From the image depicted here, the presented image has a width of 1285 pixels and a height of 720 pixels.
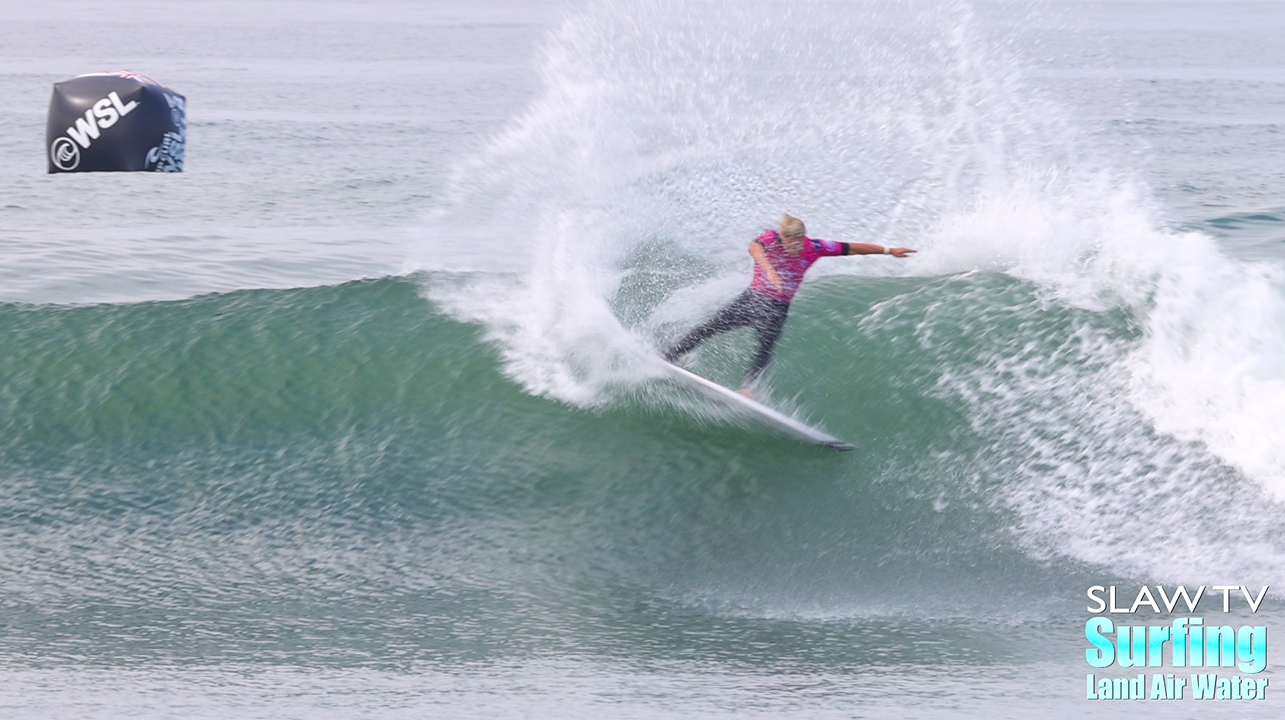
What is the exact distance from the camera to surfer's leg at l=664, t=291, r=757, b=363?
7.25 meters

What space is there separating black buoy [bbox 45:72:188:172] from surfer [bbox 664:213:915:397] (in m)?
5.88

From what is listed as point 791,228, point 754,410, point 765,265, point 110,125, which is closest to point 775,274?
point 765,265

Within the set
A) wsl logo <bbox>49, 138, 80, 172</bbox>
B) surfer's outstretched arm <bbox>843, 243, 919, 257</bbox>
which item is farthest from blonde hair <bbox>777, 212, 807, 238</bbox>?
wsl logo <bbox>49, 138, 80, 172</bbox>

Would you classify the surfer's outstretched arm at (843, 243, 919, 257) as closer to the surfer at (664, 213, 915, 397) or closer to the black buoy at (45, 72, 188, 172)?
the surfer at (664, 213, 915, 397)

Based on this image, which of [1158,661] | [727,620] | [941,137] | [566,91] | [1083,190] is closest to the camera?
[1158,661]

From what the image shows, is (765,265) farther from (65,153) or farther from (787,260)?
(65,153)

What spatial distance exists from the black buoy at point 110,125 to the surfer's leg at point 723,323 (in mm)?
5519

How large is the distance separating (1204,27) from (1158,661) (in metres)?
48.6

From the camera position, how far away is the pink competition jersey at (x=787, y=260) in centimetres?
717

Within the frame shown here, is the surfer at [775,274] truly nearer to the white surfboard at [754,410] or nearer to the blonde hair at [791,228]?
the blonde hair at [791,228]

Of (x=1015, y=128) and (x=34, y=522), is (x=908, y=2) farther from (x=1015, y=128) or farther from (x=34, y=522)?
(x=34, y=522)

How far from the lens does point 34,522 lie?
6707mm

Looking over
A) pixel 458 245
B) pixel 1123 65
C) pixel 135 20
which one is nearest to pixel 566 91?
pixel 458 245

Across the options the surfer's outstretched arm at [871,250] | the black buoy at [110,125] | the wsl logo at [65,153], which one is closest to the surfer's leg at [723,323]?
the surfer's outstretched arm at [871,250]
